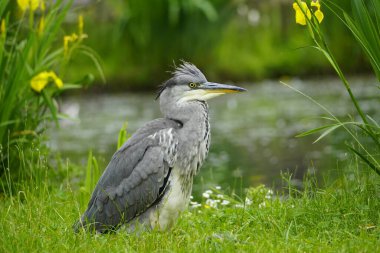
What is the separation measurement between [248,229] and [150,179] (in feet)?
2.26

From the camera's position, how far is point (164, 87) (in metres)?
5.02

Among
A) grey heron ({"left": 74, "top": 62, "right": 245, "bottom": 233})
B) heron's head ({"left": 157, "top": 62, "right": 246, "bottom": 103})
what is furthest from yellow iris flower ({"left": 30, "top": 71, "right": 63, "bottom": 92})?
grey heron ({"left": 74, "top": 62, "right": 245, "bottom": 233})

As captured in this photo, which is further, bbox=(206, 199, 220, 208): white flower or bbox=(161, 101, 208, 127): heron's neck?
bbox=(206, 199, 220, 208): white flower

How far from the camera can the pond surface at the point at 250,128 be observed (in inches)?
354

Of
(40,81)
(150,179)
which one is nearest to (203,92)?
(150,179)

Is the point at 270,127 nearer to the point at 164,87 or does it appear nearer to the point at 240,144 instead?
the point at 240,144

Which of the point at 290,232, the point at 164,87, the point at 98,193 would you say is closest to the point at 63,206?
the point at 98,193

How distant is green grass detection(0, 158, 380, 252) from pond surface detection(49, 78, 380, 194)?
106 inches

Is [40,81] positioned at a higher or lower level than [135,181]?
higher

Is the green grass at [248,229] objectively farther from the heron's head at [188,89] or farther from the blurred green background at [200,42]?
the blurred green background at [200,42]

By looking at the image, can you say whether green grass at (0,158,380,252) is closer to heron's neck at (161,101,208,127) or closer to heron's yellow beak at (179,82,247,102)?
heron's neck at (161,101,208,127)

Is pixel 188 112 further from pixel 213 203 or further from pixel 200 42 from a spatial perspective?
pixel 200 42

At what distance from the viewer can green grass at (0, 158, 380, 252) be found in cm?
400

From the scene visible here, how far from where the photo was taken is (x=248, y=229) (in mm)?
4543
